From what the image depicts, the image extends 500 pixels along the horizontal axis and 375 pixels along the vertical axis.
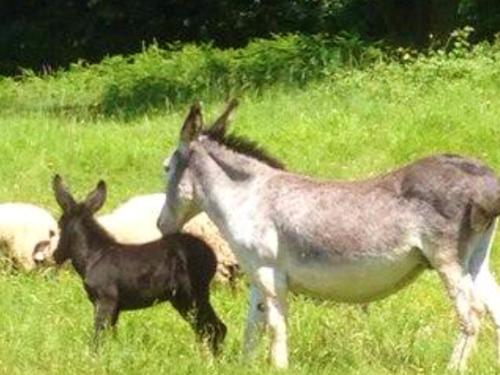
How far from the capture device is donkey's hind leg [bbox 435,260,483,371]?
26.1 feet

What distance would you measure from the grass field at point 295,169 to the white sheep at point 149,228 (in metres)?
0.24

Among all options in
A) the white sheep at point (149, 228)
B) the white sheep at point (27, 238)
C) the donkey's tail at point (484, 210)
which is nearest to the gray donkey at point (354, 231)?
the donkey's tail at point (484, 210)

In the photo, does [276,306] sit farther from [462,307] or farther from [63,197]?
[63,197]

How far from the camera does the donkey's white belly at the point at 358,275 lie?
8016 mm

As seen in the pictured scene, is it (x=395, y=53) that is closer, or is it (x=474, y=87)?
(x=474, y=87)

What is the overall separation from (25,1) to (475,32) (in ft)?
35.7

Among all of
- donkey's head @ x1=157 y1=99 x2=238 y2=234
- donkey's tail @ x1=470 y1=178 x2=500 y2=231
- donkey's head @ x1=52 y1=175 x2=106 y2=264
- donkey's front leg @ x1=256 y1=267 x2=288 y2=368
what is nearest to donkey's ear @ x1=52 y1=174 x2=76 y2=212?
donkey's head @ x1=52 y1=175 x2=106 y2=264

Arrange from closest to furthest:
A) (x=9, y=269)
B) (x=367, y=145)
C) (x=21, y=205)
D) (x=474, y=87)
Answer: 1. (x=9, y=269)
2. (x=21, y=205)
3. (x=367, y=145)
4. (x=474, y=87)

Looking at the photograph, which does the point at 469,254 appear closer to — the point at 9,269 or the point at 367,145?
the point at 9,269

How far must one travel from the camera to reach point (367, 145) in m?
15.3

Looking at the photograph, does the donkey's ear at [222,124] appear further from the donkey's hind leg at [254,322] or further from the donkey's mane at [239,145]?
the donkey's hind leg at [254,322]

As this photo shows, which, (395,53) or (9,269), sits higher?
(9,269)

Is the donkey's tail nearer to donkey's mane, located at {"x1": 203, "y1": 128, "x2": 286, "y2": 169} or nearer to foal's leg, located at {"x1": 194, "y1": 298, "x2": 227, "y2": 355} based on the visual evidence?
donkey's mane, located at {"x1": 203, "y1": 128, "x2": 286, "y2": 169}

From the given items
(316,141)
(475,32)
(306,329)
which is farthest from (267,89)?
(306,329)
